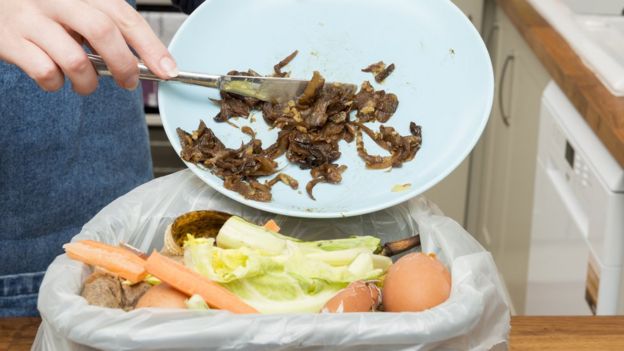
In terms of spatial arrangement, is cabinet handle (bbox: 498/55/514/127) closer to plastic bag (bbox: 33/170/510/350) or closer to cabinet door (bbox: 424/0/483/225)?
cabinet door (bbox: 424/0/483/225)

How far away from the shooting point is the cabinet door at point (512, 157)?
2.11m

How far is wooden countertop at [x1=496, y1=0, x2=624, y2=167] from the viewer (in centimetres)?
144

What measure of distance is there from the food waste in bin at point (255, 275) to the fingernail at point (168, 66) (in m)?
0.16

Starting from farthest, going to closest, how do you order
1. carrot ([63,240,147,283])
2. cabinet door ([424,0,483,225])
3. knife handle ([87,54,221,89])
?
cabinet door ([424,0,483,225]), knife handle ([87,54,221,89]), carrot ([63,240,147,283])

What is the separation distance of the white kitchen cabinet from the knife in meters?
1.04

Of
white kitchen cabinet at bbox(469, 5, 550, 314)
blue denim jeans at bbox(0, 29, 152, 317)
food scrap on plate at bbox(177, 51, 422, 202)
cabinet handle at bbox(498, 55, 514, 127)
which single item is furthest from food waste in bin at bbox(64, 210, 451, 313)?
cabinet handle at bbox(498, 55, 514, 127)

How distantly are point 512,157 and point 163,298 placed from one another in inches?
65.8

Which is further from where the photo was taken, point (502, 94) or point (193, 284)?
point (502, 94)

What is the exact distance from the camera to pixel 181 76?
3.28 ft

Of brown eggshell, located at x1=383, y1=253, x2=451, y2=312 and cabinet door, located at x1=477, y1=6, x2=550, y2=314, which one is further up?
brown eggshell, located at x1=383, y1=253, x2=451, y2=312

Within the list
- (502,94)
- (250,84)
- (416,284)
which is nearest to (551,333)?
(416,284)

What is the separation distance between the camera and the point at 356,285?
2.67 ft

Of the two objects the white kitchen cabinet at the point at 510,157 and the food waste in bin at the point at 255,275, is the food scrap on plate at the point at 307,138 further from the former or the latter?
the white kitchen cabinet at the point at 510,157

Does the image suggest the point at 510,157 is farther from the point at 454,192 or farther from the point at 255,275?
the point at 255,275
